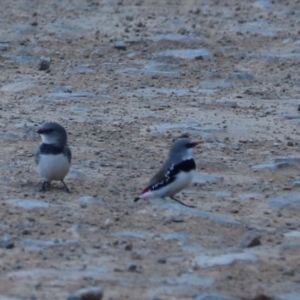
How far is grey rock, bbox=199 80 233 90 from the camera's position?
42.0 ft

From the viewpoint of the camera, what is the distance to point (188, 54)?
1425 cm

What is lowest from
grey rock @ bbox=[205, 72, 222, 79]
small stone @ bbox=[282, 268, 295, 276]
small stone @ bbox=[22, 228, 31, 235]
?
grey rock @ bbox=[205, 72, 222, 79]

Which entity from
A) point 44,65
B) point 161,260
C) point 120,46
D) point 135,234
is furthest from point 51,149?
point 120,46

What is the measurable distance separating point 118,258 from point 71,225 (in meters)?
0.69

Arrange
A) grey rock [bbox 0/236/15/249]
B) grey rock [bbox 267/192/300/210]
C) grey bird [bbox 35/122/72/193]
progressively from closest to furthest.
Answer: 1. grey rock [bbox 0/236/15/249]
2. grey bird [bbox 35/122/72/193]
3. grey rock [bbox 267/192/300/210]

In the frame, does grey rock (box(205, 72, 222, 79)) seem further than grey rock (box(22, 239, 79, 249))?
Yes

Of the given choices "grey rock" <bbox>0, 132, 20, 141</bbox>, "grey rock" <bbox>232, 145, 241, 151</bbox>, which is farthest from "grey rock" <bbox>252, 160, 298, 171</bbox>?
"grey rock" <bbox>0, 132, 20, 141</bbox>

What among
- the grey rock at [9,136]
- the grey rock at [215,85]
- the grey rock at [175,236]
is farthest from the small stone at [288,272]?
the grey rock at [215,85]

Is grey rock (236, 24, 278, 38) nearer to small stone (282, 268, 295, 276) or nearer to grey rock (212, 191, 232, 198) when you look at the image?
grey rock (212, 191, 232, 198)

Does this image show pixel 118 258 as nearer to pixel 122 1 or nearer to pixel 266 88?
pixel 266 88

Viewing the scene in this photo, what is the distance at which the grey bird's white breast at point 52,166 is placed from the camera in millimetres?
8148

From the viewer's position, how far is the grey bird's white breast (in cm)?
815

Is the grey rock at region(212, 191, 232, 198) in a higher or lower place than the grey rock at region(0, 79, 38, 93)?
Answer: lower

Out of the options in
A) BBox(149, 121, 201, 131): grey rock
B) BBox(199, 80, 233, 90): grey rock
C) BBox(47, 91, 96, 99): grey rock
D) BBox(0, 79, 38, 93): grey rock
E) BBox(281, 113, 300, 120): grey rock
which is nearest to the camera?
BBox(149, 121, 201, 131): grey rock
